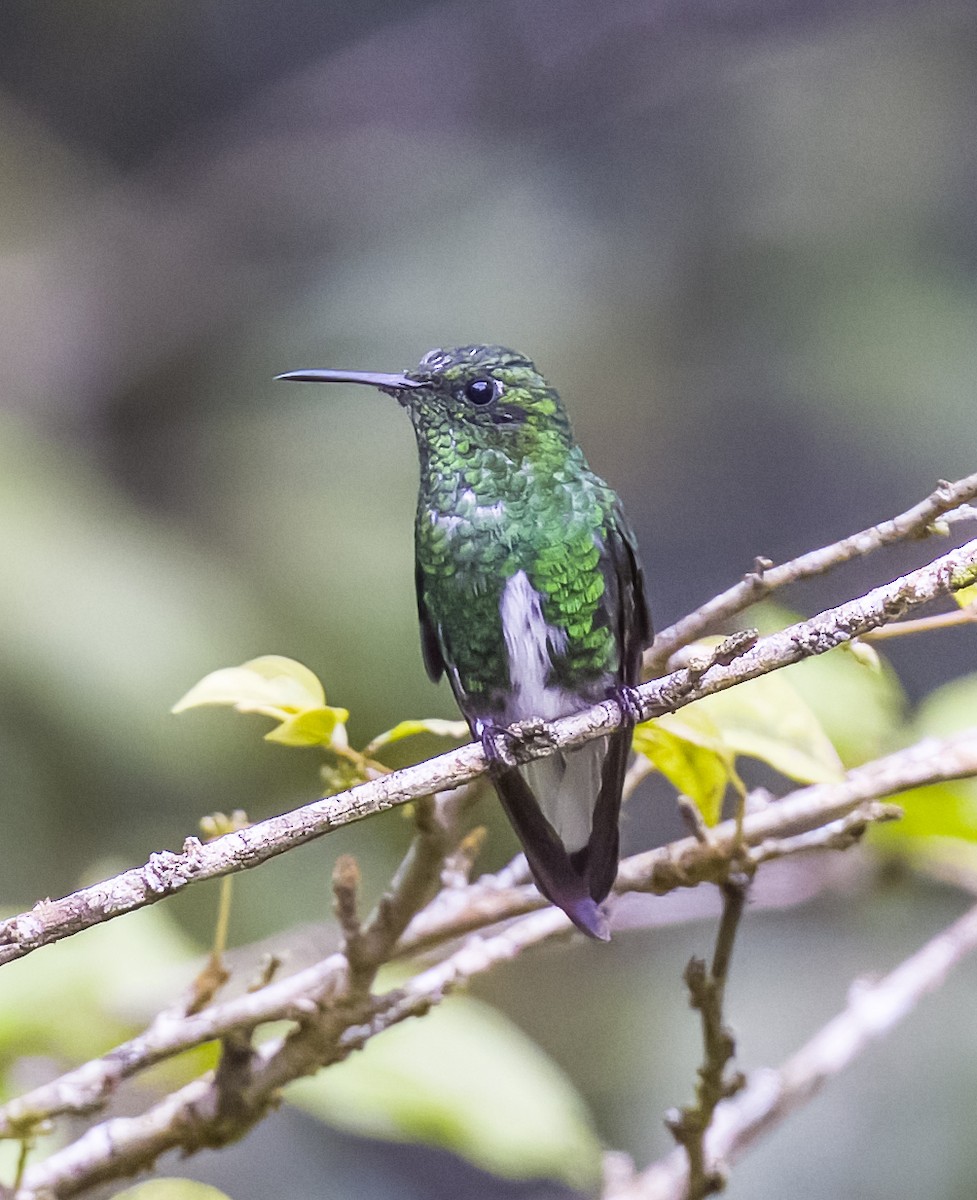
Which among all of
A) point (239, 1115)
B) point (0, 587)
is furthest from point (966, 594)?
point (0, 587)

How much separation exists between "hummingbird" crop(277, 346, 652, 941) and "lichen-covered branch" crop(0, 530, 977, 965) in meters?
0.50

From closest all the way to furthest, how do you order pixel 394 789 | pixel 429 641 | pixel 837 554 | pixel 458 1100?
pixel 394 789
pixel 837 554
pixel 458 1100
pixel 429 641

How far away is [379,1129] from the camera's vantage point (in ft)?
4.70

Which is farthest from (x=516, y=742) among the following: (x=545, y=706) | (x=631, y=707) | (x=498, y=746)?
(x=545, y=706)

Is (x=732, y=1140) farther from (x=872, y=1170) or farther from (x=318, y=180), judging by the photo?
(x=318, y=180)

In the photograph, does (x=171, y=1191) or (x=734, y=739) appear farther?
(x=171, y=1191)

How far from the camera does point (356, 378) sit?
1.46 m

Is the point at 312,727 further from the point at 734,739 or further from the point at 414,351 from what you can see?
the point at 414,351

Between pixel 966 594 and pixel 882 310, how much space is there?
3.06m

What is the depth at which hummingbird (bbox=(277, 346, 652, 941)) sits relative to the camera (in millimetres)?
1531

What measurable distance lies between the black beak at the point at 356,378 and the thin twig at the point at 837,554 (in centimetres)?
51

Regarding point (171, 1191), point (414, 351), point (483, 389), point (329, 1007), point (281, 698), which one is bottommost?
point (171, 1191)

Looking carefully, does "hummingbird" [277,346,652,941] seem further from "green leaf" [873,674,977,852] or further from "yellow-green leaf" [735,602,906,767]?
"green leaf" [873,674,977,852]

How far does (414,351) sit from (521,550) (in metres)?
2.25
